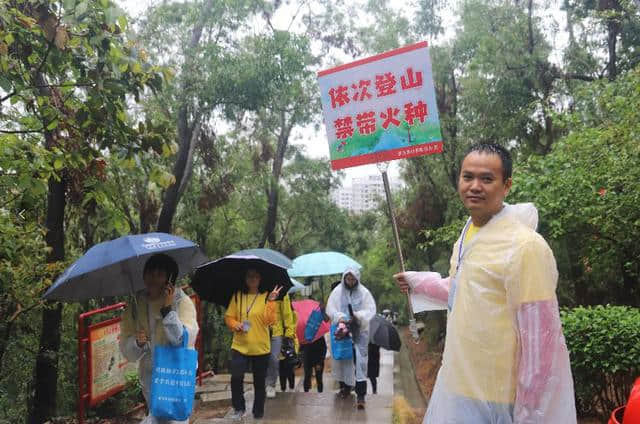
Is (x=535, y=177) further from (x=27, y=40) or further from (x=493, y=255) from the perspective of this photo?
(x=27, y=40)

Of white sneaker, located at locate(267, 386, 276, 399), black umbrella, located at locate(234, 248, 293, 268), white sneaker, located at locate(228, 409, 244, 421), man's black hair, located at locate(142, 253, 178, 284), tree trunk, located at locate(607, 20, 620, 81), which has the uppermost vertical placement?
tree trunk, located at locate(607, 20, 620, 81)

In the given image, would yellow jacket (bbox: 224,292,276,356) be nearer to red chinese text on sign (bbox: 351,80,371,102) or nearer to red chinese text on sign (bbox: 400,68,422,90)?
red chinese text on sign (bbox: 351,80,371,102)

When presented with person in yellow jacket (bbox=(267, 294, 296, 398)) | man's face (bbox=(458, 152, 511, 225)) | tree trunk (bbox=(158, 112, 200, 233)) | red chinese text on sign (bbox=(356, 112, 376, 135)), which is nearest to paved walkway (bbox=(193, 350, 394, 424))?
person in yellow jacket (bbox=(267, 294, 296, 398))

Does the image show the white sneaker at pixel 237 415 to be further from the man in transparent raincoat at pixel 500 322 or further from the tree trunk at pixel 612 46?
the tree trunk at pixel 612 46

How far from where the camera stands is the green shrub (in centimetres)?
440

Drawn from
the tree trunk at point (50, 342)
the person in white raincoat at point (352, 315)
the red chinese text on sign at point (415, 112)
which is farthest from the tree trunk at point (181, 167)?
the red chinese text on sign at point (415, 112)

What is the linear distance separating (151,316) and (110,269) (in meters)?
0.68

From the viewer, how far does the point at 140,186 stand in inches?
431

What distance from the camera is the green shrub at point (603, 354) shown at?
14.4ft

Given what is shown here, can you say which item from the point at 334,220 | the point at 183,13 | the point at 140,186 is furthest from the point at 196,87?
the point at 334,220

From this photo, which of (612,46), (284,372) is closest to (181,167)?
(284,372)

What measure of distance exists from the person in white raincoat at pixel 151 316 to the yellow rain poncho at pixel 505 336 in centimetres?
195

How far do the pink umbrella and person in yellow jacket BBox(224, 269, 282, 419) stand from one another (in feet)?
7.28

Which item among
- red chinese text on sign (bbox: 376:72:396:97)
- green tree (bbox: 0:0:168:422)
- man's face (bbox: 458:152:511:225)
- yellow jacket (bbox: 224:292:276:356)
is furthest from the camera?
yellow jacket (bbox: 224:292:276:356)
